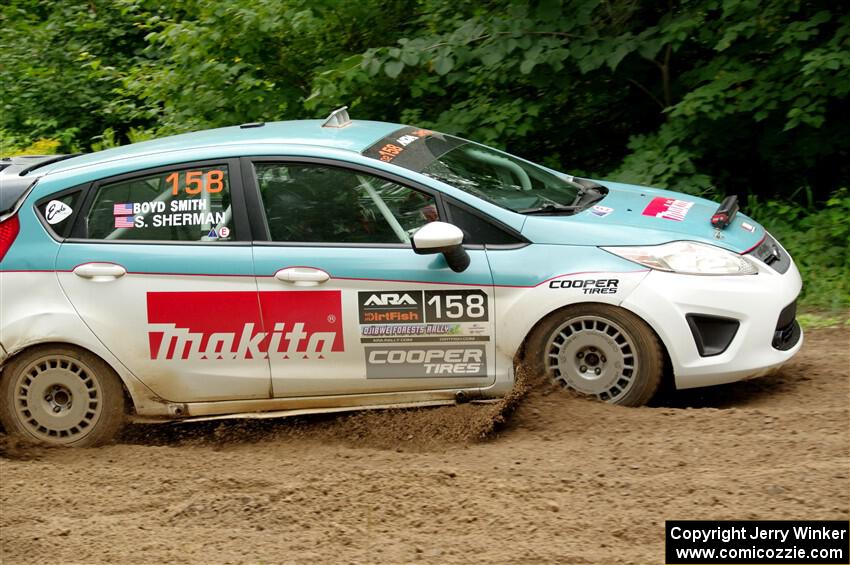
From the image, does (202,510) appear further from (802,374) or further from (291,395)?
(802,374)

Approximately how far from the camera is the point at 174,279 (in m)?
5.68

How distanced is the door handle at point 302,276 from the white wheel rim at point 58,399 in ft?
3.94

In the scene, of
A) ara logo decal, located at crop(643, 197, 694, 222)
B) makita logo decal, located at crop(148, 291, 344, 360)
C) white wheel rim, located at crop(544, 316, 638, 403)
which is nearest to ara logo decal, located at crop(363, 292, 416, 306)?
makita logo decal, located at crop(148, 291, 344, 360)

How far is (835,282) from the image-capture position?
7906mm

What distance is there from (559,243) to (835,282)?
10.6 feet

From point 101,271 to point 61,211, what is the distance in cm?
45

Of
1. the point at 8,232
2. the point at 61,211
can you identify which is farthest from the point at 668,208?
the point at 8,232

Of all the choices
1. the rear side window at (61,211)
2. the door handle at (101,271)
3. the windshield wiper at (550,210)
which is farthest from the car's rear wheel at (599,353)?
the rear side window at (61,211)

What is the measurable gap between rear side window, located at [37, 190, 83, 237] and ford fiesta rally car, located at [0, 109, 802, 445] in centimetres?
1

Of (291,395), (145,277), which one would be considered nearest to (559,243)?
(291,395)

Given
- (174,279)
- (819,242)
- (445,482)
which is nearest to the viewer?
(445,482)

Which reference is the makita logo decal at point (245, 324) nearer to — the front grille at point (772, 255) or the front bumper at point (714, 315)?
the front bumper at point (714, 315)

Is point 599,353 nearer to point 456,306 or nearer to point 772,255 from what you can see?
point 456,306

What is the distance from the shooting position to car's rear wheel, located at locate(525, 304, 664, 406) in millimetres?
5512
